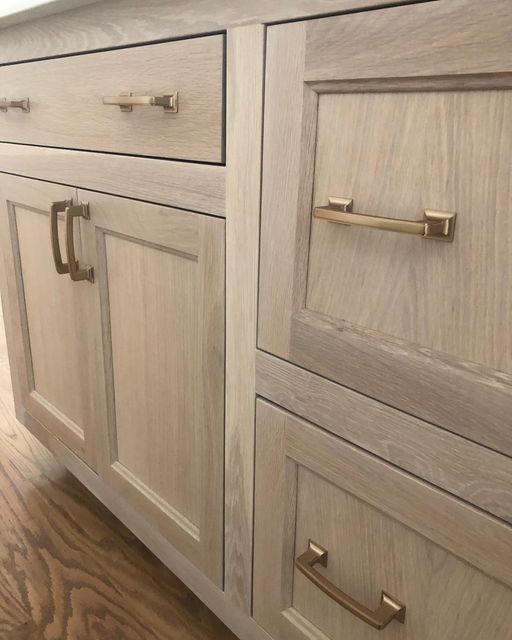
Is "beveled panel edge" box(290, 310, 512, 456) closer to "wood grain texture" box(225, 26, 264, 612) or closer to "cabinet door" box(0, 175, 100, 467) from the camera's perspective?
"wood grain texture" box(225, 26, 264, 612)

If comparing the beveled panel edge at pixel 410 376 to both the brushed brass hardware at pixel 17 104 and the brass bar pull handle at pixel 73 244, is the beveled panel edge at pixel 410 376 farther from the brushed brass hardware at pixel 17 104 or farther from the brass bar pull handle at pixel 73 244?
the brushed brass hardware at pixel 17 104

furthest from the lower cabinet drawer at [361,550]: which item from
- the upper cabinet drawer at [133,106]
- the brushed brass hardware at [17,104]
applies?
the brushed brass hardware at [17,104]

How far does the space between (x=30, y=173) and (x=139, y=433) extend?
19.0 inches

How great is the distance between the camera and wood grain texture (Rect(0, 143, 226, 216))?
68 cm

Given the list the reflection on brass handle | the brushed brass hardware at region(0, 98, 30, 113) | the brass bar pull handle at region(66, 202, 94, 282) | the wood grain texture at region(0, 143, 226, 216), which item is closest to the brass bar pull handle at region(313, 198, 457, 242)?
the wood grain texture at region(0, 143, 226, 216)

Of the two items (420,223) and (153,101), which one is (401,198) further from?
(153,101)

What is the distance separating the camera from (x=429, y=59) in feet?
1.45

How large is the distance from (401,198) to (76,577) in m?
0.91

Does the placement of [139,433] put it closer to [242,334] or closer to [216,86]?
[242,334]

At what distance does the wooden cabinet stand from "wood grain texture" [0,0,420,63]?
0.66 ft

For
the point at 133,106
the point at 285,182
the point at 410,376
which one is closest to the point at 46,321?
the point at 133,106

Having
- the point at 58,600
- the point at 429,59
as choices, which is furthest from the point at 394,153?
the point at 58,600

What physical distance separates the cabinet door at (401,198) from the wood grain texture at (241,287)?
0.08 feet

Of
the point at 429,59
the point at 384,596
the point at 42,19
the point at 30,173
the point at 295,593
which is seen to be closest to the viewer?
the point at 429,59
